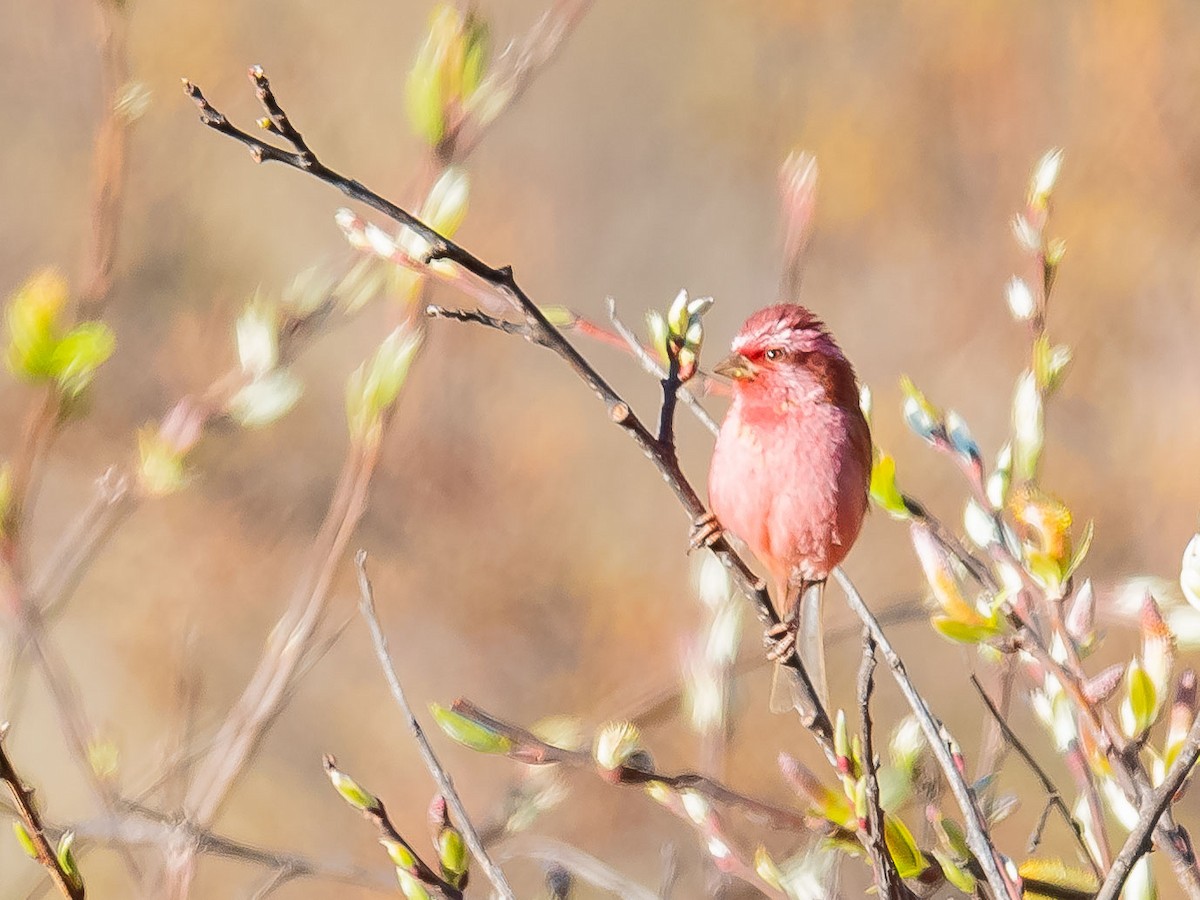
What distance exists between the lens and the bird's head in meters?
0.39

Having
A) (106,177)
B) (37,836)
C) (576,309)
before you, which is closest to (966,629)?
(37,836)

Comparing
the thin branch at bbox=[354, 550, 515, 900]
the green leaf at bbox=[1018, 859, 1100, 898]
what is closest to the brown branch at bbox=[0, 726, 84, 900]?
the thin branch at bbox=[354, 550, 515, 900]

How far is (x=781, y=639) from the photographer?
1.16 feet

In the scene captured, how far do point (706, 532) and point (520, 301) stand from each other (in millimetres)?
119

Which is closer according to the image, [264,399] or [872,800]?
[872,800]

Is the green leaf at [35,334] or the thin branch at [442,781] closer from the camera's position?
the thin branch at [442,781]

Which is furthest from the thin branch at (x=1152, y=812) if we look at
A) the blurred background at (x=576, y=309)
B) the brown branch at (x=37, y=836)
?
the blurred background at (x=576, y=309)

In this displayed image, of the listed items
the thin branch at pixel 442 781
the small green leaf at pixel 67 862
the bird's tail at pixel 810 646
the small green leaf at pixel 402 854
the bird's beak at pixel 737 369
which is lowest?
the small green leaf at pixel 67 862

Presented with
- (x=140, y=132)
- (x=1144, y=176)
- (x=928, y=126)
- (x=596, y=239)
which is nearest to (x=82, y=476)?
(x=140, y=132)

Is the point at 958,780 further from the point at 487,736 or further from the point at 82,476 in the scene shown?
the point at 82,476

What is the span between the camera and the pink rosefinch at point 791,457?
361 mm

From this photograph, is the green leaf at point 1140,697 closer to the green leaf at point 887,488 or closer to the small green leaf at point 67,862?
the green leaf at point 887,488

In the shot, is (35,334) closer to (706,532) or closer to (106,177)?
(106,177)

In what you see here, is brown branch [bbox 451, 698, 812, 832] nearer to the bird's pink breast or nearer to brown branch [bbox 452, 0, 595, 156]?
the bird's pink breast
